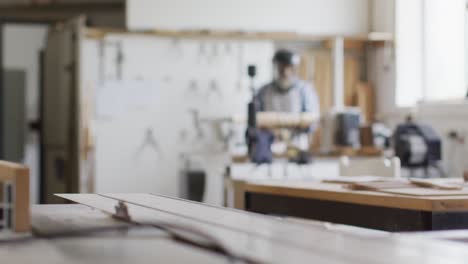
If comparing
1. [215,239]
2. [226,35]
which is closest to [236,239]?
[215,239]

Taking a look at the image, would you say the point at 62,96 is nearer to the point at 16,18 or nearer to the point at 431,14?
the point at 16,18

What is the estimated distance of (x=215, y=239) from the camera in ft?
3.98

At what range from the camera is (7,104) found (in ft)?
32.7

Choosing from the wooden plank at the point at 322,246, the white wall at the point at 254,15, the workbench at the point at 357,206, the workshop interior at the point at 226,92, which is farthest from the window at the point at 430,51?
the wooden plank at the point at 322,246

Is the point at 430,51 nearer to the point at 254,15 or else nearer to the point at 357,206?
the point at 254,15

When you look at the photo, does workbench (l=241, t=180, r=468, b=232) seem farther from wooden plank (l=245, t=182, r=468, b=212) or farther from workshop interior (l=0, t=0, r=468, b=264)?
workshop interior (l=0, t=0, r=468, b=264)

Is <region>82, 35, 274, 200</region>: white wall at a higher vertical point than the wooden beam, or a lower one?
lower

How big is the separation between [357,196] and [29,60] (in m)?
8.12

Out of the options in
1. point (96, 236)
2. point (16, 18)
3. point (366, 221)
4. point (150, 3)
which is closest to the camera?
point (96, 236)

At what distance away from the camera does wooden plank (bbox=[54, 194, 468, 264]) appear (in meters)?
1.12

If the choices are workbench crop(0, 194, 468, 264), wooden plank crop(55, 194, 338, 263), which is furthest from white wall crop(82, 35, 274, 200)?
workbench crop(0, 194, 468, 264)

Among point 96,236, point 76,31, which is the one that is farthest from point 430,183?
point 76,31

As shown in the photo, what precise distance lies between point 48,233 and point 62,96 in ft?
21.7

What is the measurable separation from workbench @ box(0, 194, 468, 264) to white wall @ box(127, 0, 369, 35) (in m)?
6.80
